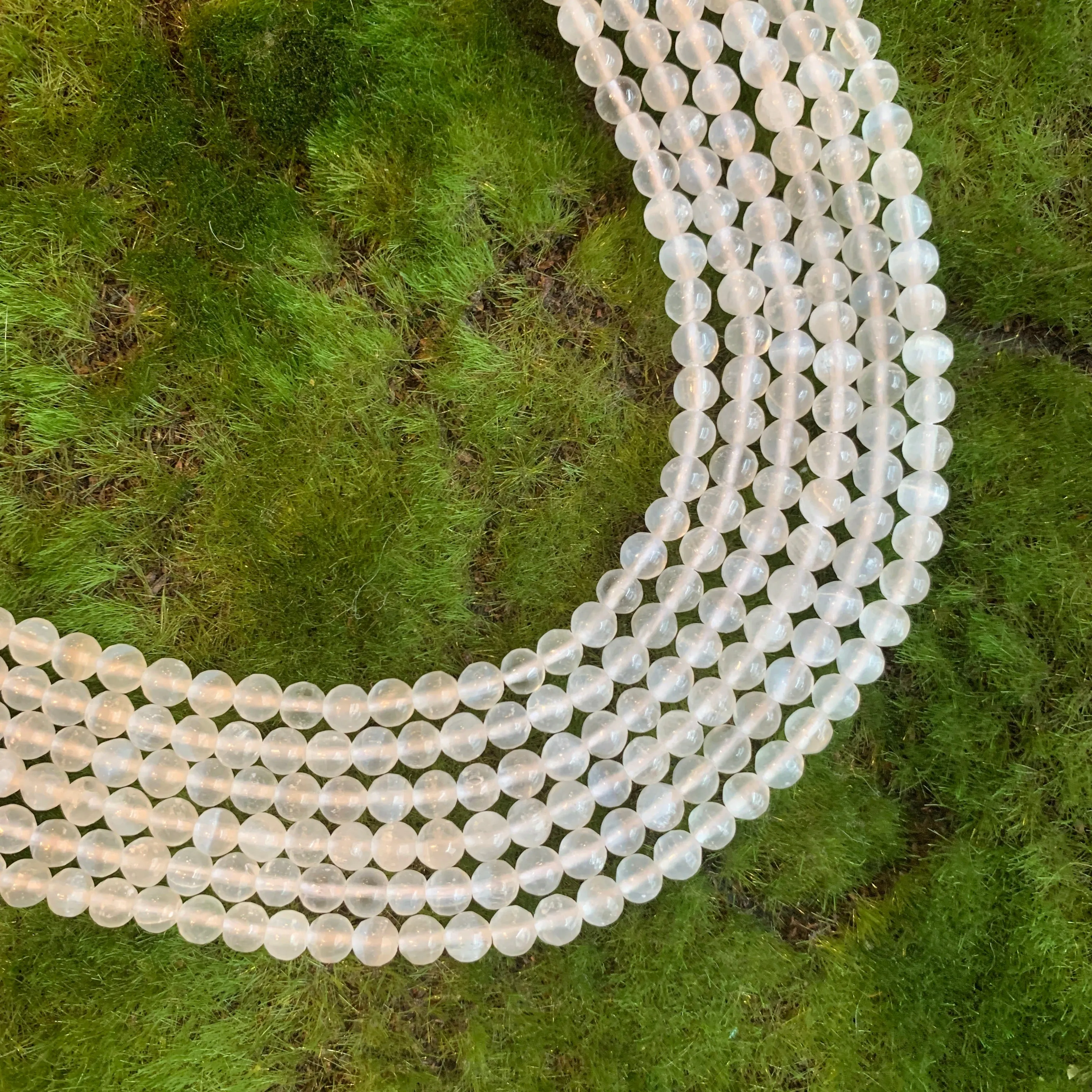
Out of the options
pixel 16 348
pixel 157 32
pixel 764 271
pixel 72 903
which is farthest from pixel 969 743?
pixel 157 32

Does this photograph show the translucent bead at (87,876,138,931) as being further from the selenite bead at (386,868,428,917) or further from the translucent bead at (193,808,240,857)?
the selenite bead at (386,868,428,917)

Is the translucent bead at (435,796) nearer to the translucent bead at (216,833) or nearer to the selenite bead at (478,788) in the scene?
the selenite bead at (478,788)

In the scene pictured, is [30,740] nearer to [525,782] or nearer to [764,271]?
[525,782]

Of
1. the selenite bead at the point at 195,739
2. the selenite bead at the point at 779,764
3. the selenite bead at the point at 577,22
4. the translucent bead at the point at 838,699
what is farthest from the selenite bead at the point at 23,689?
the selenite bead at the point at 577,22

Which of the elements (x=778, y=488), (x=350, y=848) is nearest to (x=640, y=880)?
(x=350, y=848)

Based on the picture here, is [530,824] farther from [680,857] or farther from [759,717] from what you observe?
[759,717]

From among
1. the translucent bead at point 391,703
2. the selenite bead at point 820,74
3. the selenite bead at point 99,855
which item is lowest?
the selenite bead at point 99,855
